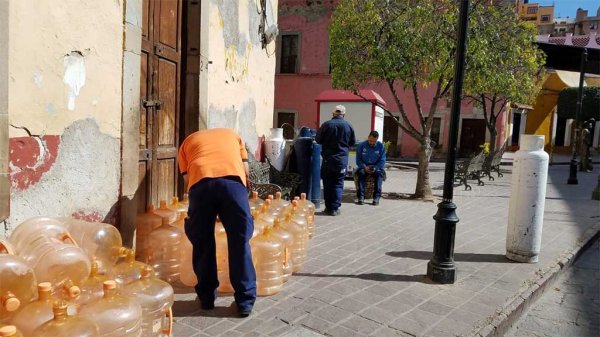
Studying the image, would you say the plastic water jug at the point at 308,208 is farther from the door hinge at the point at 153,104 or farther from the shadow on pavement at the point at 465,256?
the door hinge at the point at 153,104

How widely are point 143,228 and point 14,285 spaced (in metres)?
2.20

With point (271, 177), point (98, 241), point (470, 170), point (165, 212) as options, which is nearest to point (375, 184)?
point (271, 177)

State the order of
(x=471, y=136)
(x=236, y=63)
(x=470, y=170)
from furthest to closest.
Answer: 1. (x=471, y=136)
2. (x=470, y=170)
3. (x=236, y=63)

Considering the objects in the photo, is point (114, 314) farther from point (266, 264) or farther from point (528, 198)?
point (528, 198)

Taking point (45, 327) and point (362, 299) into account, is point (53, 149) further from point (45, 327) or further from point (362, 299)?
point (362, 299)

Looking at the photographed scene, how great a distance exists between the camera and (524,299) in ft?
14.6

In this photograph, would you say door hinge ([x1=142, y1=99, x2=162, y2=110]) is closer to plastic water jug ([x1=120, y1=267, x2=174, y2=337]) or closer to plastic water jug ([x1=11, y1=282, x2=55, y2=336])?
plastic water jug ([x1=120, y1=267, x2=174, y2=337])

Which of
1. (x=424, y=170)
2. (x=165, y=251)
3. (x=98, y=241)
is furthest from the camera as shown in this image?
(x=424, y=170)

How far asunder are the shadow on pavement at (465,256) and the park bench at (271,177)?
2171 mm

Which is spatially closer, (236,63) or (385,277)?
(385,277)

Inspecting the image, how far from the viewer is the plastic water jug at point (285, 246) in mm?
4438

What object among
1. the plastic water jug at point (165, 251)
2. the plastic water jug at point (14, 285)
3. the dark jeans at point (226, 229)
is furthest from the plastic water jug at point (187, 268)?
the plastic water jug at point (14, 285)

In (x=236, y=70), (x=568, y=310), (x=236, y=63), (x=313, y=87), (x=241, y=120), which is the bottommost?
(x=568, y=310)

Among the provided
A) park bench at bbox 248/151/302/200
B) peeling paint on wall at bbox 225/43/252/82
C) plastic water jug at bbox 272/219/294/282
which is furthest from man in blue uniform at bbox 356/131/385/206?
plastic water jug at bbox 272/219/294/282
